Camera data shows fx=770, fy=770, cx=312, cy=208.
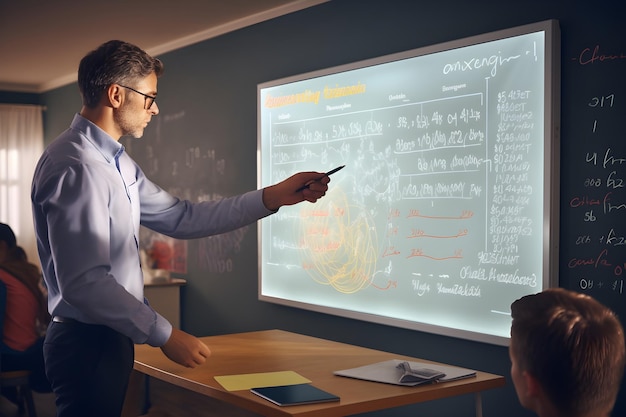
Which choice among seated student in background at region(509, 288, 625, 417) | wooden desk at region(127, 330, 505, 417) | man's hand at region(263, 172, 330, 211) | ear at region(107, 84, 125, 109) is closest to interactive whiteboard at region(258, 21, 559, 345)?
wooden desk at region(127, 330, 505, 417)

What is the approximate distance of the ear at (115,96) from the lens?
→ 6.85ft

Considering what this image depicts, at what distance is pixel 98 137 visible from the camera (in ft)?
6.83

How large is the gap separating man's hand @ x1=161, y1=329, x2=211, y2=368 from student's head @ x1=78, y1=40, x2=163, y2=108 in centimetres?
69

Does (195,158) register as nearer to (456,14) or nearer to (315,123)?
(315,123)

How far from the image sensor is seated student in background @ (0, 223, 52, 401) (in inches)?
158

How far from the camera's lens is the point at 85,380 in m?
1.92

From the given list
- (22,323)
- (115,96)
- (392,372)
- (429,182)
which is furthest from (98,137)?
(22,323)

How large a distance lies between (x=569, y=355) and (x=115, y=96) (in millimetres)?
1403

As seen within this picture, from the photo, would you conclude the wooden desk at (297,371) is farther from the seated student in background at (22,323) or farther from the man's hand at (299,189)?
→ the seated student in background at (22,323)

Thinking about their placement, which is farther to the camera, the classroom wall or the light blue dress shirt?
the classroom wall

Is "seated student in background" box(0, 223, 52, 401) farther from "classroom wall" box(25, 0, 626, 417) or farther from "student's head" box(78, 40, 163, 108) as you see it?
"student's head" box(78, 40, 163, 108)

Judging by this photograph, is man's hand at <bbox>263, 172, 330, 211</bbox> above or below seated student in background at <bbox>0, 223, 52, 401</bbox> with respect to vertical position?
above

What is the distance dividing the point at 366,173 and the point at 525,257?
3.39 feet

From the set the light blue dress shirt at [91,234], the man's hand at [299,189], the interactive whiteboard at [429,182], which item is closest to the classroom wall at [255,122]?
the interactive whiteboard at [429,182]
